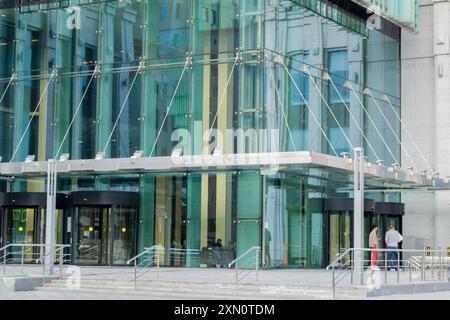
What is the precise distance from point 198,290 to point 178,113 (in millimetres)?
10052

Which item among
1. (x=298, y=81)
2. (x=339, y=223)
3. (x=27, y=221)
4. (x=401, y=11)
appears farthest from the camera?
(x=401, y=11)

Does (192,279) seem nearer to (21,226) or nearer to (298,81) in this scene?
(298,81)

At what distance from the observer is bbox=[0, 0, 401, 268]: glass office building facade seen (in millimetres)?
32031

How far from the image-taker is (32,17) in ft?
120

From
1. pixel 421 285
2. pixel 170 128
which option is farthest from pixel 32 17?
pixel 421 285

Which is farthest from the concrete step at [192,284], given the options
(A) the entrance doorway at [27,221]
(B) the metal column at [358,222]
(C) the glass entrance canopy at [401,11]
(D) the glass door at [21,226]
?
(C) the glass entrance canopy at [401,11]

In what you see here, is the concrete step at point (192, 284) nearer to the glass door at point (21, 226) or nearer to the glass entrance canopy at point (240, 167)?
the glass entrance canopy at point (240, 167)

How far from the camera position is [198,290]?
79.7 ft

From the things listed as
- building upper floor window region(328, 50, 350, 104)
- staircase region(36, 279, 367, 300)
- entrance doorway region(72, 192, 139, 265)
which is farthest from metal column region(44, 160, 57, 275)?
building upper floor window region(328, 50, 350, 104)

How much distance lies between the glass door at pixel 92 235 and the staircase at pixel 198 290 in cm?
677

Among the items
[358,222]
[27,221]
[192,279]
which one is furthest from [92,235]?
[358,222]

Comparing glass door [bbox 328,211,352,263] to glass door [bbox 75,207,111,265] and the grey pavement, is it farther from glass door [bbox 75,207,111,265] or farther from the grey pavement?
glass door [bbox 75,207,111,265]

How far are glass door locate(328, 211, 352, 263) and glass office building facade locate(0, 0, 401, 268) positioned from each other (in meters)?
0.05

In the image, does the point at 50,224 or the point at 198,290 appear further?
the point at 50,224
